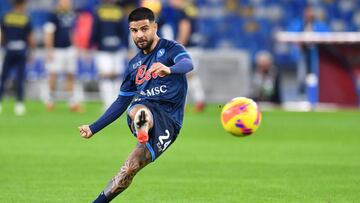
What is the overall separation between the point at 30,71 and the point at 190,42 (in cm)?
819

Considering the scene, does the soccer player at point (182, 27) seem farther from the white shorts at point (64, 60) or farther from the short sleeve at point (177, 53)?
the short sleeve at point (177, 53)

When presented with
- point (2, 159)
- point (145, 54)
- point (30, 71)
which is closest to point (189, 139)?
point (2, 159)

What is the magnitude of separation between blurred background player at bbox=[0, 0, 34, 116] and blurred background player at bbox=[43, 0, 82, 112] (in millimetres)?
833

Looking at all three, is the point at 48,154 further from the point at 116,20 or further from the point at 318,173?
the point at 116,20

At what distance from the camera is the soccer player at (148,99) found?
7.77 m

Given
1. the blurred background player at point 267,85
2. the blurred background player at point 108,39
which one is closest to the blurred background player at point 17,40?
the blurred background player at point 108,39

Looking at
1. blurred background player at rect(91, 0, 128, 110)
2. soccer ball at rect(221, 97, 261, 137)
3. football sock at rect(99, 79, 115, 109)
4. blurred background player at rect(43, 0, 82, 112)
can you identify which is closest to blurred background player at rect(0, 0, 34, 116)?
blurred background player at rect(43, 0, 82, 112)

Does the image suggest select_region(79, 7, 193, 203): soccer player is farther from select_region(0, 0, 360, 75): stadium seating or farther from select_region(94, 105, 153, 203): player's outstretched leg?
select_region(0, 0, 360, 75): stadium seating

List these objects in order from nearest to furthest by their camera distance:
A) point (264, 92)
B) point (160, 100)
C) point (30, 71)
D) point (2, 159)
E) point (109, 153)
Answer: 1. point (160, 100)
2. point (2, 159)
3. point (109, 153)
4. point (264, 92)
5. point (30, 71)

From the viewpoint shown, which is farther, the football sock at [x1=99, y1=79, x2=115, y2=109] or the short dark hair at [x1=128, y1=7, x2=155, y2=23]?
the football sock at [x1=99, y1=79, x2=115, y2=109]

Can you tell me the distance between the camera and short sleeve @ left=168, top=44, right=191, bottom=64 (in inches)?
316

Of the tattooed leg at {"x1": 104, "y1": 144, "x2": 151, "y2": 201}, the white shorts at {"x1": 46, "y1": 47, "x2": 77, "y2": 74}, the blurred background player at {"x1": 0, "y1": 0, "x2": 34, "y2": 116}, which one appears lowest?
the white shorts at {"x1": 46, "y1": 47, "x2": 77, "y2": 74}

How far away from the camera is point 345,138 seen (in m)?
17.0

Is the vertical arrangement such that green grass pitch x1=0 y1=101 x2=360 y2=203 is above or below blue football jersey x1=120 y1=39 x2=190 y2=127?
below
